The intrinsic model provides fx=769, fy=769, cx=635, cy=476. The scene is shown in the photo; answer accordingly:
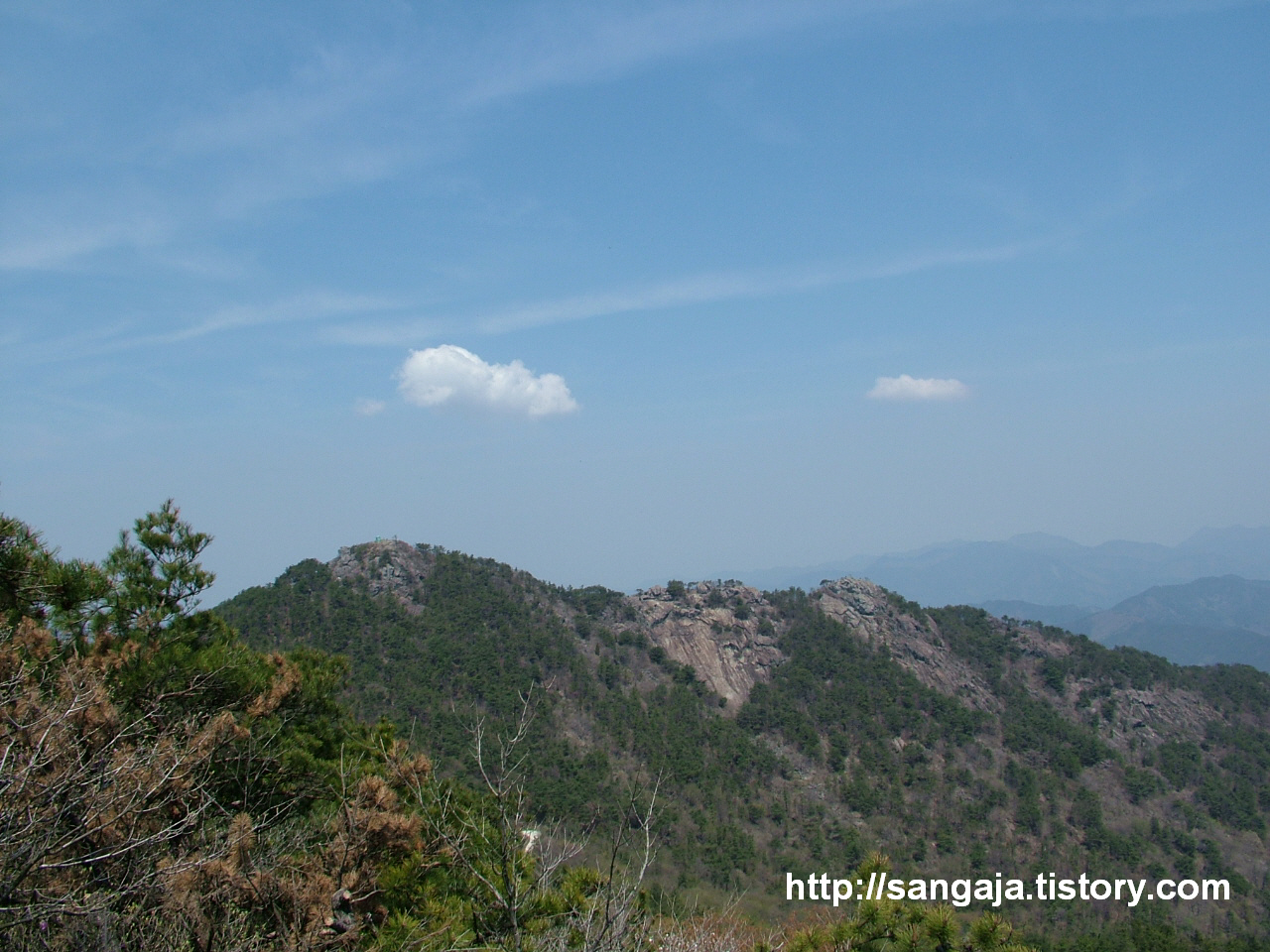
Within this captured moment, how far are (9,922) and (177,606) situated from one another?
9231 millimetres

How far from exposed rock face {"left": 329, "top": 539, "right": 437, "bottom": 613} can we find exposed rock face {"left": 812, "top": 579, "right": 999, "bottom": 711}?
35306mm

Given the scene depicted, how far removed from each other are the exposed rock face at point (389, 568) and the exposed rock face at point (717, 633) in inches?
746

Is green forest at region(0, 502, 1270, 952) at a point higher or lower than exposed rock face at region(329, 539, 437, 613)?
lower

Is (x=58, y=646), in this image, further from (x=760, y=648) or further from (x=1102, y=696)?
(x=1102, y=696)

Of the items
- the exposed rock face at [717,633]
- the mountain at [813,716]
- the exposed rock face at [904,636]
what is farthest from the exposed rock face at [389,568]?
the exposed rock face at [904,636]

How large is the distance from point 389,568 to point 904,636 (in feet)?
145

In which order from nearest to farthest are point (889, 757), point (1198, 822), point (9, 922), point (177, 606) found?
1. point (9, 922)
2. point (177, 606)
3. point (1198, 822)
4. point (889, 757)

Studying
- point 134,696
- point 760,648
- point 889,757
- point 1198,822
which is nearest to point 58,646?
point 134,696

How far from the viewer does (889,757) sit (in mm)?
55625

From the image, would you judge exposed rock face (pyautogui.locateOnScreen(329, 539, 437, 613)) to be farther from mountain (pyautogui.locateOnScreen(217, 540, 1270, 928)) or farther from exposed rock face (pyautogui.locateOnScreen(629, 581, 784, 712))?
exposed rock face (pyautogui.locateOnScreen(629, 581, 784, 712))

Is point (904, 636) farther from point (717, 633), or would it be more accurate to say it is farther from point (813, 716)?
point (717, 633)

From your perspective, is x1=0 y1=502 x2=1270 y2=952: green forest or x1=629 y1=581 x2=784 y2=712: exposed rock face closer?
x1=0 y1=502 x2=1270 y2=952: green forest

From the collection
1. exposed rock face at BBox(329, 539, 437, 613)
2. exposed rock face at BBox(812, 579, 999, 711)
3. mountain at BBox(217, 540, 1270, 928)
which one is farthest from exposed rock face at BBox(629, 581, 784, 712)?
exposed rock face at BBox(329, 539, 437, 613)

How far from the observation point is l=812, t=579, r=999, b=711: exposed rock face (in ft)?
210
